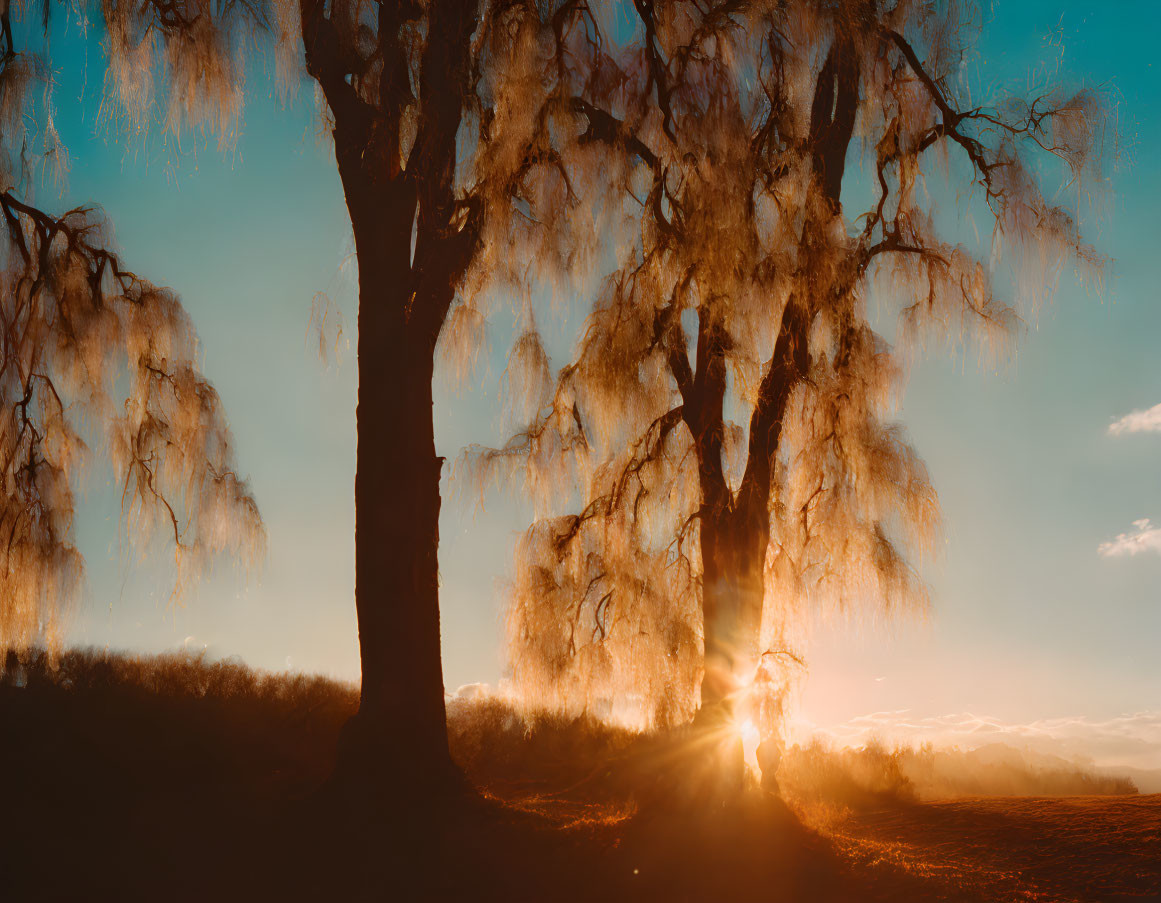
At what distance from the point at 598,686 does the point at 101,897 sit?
355 cm

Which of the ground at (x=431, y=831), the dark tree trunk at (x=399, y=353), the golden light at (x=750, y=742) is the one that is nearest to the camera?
the ground at (x=431, y=831)

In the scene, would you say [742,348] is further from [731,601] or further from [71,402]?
[71,402]

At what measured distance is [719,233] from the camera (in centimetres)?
489

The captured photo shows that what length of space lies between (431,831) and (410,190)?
10.9 ft

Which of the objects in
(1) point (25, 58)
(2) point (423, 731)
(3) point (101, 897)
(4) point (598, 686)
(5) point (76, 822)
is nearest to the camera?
(3) point (101, 897)

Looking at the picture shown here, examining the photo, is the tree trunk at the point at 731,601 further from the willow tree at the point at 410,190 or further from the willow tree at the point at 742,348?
the willow tree at the point at 410,190

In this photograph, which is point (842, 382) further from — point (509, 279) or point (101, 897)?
point (101, 897)

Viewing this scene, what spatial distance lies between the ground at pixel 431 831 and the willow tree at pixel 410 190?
0.55 m

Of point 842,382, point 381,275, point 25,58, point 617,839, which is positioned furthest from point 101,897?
point 25,58

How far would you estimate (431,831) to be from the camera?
12.7ft

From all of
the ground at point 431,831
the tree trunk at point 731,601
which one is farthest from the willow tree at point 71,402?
the tree trunk at point 731,601

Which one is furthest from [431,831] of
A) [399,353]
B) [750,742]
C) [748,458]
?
[748,458]

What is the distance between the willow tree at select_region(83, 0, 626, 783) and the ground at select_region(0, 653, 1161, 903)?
0.55 meters

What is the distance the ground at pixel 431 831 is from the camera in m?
3.55
